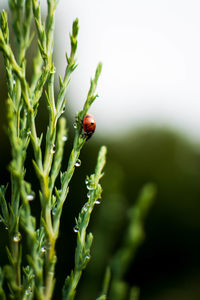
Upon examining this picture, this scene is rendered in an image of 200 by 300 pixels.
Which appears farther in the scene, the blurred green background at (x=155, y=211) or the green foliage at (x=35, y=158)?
the blurred green background at (x=155, y=211)

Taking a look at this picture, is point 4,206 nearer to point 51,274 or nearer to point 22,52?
point 51,274

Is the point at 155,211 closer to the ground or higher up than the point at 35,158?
closer to the ground

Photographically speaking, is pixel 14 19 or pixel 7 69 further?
pixel 7 69

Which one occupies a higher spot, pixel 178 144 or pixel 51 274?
pixel 51 274

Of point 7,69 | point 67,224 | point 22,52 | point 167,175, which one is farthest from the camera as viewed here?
point 167,175

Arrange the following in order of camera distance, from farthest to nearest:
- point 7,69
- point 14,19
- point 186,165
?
1. point 186,165
2. point 7,69
3. point 14,19

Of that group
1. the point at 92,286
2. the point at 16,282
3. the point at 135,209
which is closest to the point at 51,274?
the point at 16,282

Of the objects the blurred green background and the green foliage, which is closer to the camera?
the green foliage

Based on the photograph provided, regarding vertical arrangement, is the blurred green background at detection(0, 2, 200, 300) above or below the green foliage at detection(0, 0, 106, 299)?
below

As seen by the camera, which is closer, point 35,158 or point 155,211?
point 35,158

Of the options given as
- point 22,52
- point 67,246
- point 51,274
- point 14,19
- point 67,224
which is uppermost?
point 14,19

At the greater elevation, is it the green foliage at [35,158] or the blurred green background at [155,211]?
the green foliage at [35,158]
